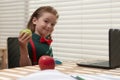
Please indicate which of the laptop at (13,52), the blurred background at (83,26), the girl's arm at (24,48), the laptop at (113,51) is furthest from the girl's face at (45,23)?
the blurred background at (83,26)

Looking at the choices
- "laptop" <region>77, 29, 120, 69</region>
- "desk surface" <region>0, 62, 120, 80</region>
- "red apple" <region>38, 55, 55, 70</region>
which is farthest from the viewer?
"laptop" <region>77, 29, 120, 69</region>

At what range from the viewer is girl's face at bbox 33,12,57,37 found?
5.23 feet

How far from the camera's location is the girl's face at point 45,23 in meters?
1.59

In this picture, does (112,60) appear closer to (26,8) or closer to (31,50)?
(31,50)

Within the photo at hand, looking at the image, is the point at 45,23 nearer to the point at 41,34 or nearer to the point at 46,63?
the point at 41,34

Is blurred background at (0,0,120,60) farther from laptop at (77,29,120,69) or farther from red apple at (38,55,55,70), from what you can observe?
red apple at (38,55,55,70)

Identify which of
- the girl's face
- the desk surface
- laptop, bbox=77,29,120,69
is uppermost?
the girl's face

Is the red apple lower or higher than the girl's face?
lower

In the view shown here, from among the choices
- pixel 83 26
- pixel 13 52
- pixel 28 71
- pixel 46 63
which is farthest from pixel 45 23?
pixel 46 63

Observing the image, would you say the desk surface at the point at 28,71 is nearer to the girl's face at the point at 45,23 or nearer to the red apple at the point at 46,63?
the red apple at the point at 46,63

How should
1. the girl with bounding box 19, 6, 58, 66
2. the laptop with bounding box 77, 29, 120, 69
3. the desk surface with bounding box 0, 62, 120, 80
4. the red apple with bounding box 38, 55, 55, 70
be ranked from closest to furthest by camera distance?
the red apple with bounding box 38, 55, 55, 70 → the desk surface with bounding box 0, 62, 120, 80 → the laptop with bounding box 77, 29, 120, 69 → the girl with bounding box 19, 6, 58, 66

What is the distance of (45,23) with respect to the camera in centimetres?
162

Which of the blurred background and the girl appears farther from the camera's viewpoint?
the blurred background

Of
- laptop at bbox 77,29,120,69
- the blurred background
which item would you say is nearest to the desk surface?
laptop at bbox 77,29,120,69
